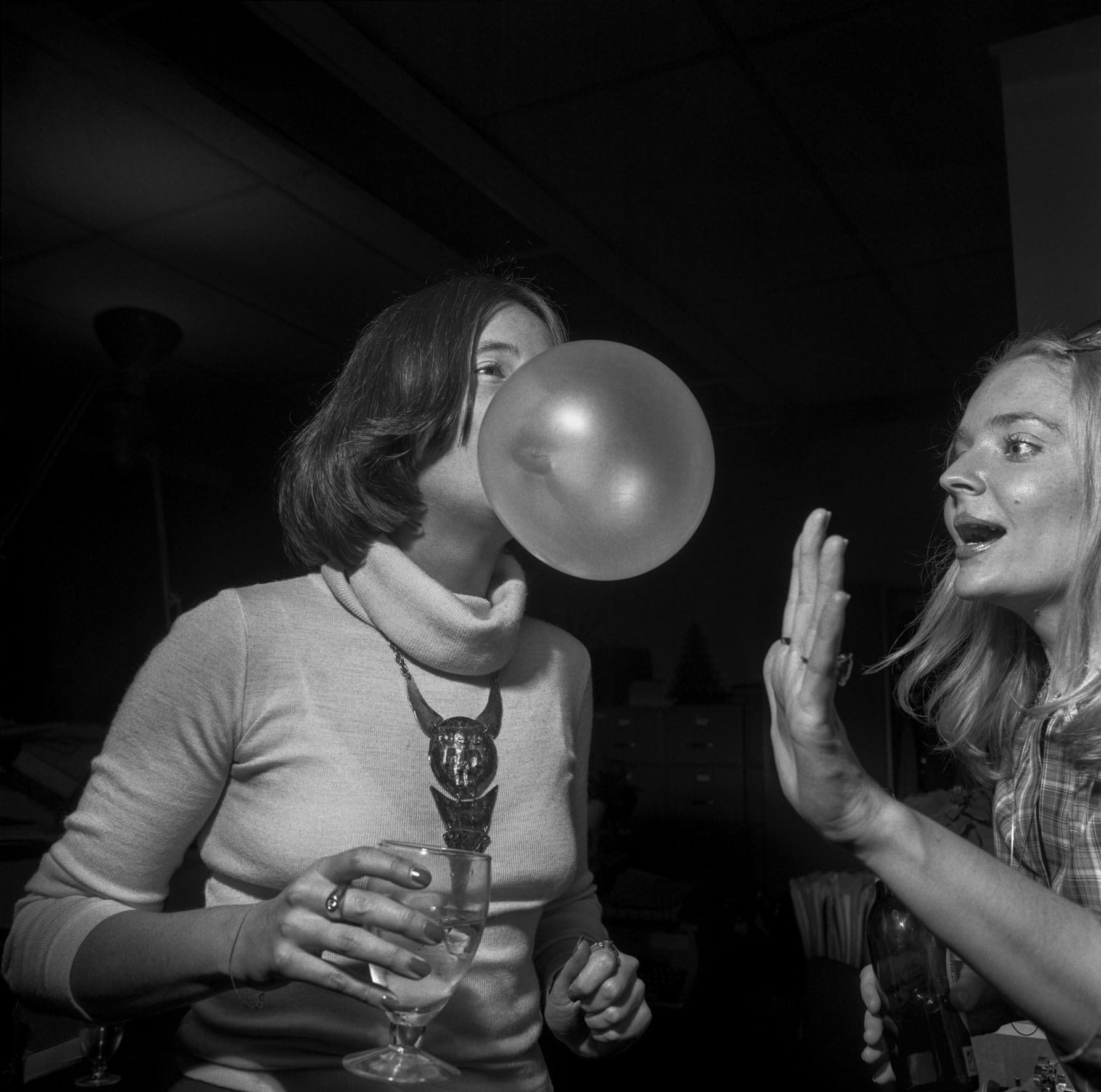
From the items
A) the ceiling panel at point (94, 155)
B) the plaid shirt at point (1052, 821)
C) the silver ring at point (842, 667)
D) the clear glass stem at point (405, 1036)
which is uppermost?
the ceiling panel at point (94, 155)

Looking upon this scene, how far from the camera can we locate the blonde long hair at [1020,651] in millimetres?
984

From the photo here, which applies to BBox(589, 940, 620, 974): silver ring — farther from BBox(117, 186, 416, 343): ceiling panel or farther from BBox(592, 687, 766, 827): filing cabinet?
BBox(592, 687, 766, 827): filing cabinet

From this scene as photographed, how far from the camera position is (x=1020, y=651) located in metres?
1.24

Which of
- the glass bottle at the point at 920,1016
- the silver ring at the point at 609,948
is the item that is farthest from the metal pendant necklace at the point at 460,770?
the glass bottle at the point at 920,1016

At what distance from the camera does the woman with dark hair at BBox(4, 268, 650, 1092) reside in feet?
2.80

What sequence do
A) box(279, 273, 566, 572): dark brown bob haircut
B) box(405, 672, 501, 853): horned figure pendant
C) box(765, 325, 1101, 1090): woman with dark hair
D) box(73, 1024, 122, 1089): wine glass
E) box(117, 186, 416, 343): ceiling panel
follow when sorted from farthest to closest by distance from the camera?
box(117, 186, 416, 343): ceiling panel, box(73, 1024, 122, 1089): wine glass, box(279, 273, 566, 572): dark brown bob haircut, box(405, 672, 501, 853): horned figure pendant, box(765, 325, 1101, 1090): woman with dark hair

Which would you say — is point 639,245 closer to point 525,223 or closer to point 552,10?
point 525,223

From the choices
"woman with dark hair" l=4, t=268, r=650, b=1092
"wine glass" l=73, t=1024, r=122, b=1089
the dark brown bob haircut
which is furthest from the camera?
"wine glass" l=73, t=1024, r=122, b=1089

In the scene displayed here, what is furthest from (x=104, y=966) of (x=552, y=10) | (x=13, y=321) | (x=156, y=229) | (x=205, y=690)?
(x=13, y=321)

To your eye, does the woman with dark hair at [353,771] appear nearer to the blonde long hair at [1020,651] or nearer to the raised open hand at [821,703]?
the raised open hand at [821,703]

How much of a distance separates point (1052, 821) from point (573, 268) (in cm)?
263

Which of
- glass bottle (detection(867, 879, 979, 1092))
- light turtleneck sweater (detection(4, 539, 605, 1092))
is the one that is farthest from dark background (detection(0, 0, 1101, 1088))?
light turtleneck sweater (detection(4, 539, 605, 1092))

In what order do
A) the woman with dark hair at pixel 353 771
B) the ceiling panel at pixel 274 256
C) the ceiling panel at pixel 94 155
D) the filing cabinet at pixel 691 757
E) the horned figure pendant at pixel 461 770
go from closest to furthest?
the woman with dark hair at pixel 353 771 → the horned figure pendant at pixel 461 770 → the ceiling panel at pixel 94 155 → the ceiling panel at pixel 274 256 → the filing cabinet at pixel 691 757

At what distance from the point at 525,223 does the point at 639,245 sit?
0.40 metres
